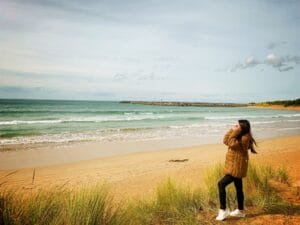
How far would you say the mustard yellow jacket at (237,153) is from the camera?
17.6ft

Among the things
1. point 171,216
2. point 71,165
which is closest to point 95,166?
point 71,165

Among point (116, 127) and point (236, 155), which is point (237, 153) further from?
point (116, 127)

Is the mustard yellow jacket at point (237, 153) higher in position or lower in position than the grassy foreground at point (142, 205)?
higher

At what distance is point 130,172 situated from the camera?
34.0 ft

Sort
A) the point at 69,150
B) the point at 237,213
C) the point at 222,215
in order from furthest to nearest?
the point at 69,150, the point at 237,213, the point at 222,215

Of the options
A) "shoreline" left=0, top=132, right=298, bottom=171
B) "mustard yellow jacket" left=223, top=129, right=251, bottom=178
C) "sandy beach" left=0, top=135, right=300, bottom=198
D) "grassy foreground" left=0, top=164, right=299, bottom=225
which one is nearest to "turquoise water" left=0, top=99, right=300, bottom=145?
"shoreline" left=0, top=132, right=298, bottom=171

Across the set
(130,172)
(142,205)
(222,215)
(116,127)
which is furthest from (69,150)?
(116,127)

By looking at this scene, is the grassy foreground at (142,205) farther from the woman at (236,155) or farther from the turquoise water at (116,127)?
the turquoise water at (116,127)

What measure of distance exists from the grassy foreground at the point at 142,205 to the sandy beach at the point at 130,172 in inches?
41.3

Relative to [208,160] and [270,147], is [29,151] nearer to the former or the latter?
[208,160]

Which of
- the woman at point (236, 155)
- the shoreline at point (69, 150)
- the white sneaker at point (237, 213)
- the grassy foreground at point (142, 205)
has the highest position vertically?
the woman at point (236, 155)

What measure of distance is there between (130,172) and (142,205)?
189 inches

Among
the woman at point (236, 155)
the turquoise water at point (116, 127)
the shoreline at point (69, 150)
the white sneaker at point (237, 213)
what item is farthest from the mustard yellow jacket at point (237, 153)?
the turquoise water at point (116, 127)

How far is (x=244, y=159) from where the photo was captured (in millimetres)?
5441
